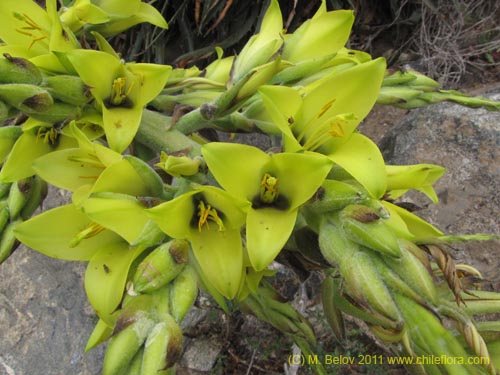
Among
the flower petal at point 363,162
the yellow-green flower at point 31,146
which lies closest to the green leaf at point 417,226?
the flower petal at point 363,162

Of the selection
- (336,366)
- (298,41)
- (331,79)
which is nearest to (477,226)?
(336,366)

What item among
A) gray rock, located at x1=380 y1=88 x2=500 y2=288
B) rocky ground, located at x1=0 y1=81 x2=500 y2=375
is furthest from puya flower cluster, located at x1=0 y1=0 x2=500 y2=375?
gray rock, located at x1=380 y1=88 x2=500 y2=288

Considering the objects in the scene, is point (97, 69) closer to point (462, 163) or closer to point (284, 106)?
point (284, 106)

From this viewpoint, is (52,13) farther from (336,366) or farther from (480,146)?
(480,146)

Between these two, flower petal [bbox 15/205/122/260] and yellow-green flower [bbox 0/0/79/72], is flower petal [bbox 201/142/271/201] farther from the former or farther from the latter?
yellow-green flower [bbox 0/0/79/72]

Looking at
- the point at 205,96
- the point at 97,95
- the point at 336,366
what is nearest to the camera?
the point at 97,95

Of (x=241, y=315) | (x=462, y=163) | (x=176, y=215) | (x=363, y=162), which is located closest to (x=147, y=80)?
(x=176, y=215)

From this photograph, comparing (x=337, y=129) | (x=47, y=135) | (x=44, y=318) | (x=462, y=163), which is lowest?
(x=44, y=318)
